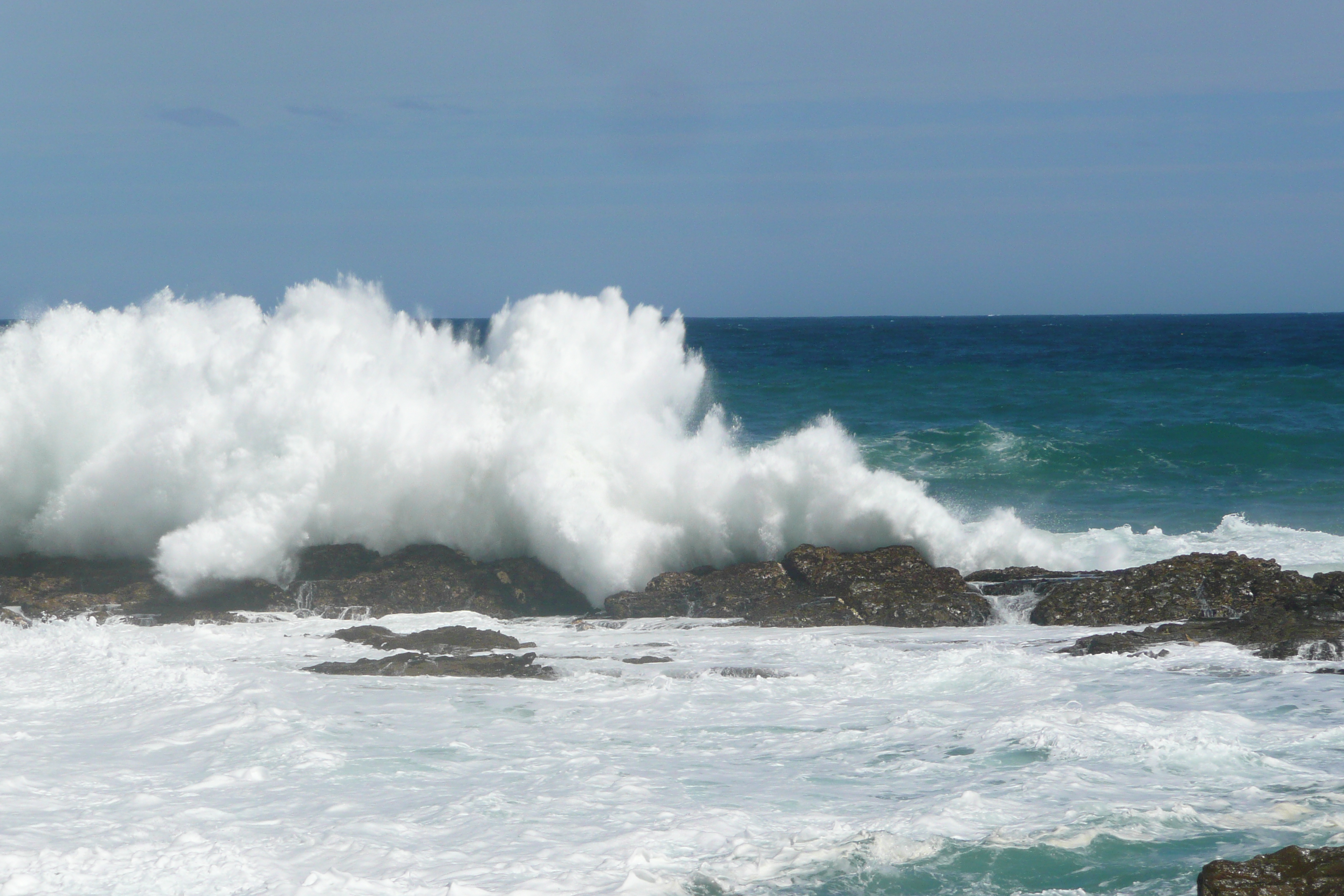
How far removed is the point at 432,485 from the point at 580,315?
3.15m

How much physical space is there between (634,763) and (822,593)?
496 centimetres

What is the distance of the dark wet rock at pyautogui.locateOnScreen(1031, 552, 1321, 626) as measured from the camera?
1109 centimetres

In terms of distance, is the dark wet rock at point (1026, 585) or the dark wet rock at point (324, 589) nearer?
the dark wet rock at point (1026, 585)

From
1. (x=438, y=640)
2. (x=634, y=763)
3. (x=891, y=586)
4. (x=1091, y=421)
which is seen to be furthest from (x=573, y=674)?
(x=1091, y=421)

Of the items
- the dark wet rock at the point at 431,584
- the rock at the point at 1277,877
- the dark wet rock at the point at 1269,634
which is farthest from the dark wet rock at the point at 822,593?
the rock at the point at 1277,877

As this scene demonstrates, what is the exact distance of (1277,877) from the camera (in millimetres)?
4551

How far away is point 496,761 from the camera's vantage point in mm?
7566

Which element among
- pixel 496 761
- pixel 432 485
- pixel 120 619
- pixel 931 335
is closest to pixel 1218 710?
pixel 496 761

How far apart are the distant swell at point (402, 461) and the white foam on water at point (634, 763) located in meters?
2.88

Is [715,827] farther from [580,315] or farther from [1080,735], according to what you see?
[580,315]

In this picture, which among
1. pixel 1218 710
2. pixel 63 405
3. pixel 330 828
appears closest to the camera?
pixel 330 828

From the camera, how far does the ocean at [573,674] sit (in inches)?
239

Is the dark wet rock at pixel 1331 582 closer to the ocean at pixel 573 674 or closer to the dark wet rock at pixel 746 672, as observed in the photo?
the ocean at pixel 573 674

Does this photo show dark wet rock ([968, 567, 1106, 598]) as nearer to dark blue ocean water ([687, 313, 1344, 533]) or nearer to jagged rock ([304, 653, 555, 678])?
jagged rock ([304, 653, 555, 678])
